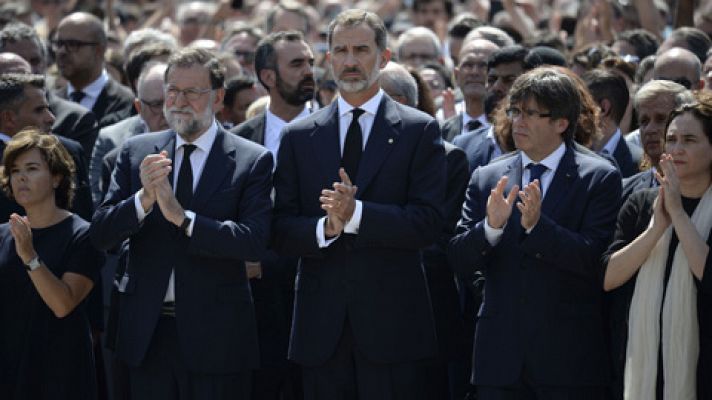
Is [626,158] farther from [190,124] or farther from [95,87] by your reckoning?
[95,87]

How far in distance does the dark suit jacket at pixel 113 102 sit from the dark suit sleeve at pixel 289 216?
12.6 ft

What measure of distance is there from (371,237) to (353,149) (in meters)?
0.52

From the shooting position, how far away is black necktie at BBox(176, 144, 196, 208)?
6.73 metres

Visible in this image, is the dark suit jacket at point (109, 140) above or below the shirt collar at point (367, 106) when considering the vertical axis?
below

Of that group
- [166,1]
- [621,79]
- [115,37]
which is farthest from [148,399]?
[166,1]

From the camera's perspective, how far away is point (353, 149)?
6672 mm

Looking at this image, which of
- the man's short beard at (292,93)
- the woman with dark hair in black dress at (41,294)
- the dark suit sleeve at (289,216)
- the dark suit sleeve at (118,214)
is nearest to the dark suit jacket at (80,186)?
the woman with dark hair in black dress at (41,294)

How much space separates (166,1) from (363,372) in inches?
430

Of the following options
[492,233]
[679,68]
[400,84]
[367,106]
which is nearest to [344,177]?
[367,106]

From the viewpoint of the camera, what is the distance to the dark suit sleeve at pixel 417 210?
6367 mm

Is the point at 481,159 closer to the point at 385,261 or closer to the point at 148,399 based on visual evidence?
the point at 385,261

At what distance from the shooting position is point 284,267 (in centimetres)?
777

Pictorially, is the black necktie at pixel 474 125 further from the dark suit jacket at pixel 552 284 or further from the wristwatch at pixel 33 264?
the wristwatch at pixel 33 264

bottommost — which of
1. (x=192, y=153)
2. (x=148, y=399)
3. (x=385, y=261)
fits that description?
(x=148, y=399)
